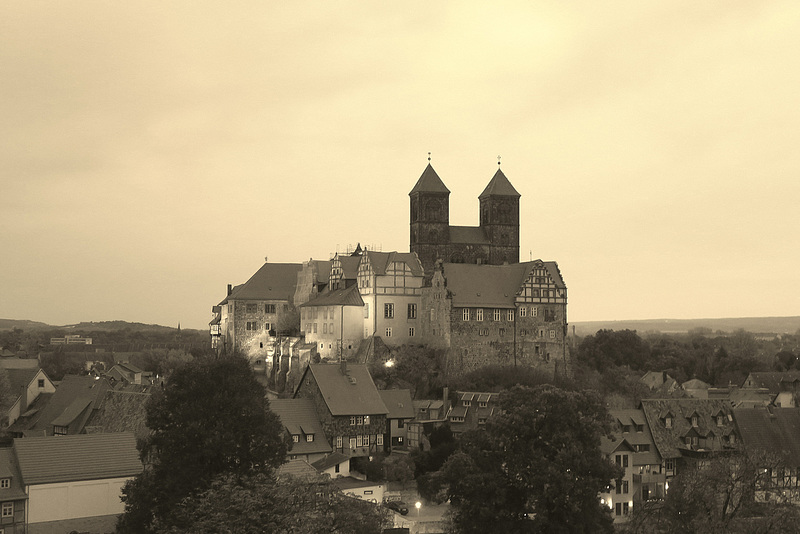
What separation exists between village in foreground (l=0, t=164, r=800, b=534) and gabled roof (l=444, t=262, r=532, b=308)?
0.23 m

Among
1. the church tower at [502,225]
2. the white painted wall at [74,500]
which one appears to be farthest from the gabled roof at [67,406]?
the church tower at [502,225]

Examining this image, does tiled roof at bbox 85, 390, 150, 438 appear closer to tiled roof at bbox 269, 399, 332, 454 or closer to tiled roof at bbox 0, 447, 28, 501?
tiled roof at bbox 269, 399, 332, 454

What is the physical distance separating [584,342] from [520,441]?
296ft

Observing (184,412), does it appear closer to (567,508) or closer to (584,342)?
(567,508)

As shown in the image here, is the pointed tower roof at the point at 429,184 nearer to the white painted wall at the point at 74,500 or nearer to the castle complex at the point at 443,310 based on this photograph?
the castle complex at the point at 443,310

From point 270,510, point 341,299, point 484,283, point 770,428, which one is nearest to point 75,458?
point 270,510

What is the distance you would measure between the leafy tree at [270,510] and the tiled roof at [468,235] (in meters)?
69.6

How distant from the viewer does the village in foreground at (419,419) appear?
40.0 m

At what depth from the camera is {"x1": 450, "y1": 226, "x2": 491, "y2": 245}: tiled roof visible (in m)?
105

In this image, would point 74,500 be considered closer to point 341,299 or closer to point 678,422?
point 678,422

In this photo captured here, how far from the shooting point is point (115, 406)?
68.8m


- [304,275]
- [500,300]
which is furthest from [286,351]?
[500,300]

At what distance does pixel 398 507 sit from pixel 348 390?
41.0ft

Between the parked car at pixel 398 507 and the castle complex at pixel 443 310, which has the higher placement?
the castle complex at pixel 443 310
